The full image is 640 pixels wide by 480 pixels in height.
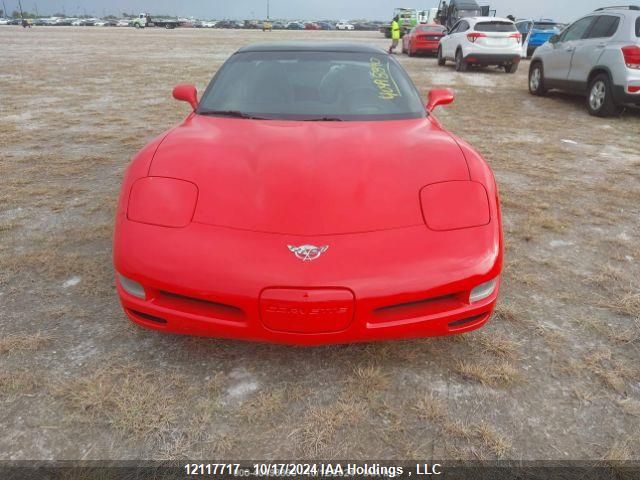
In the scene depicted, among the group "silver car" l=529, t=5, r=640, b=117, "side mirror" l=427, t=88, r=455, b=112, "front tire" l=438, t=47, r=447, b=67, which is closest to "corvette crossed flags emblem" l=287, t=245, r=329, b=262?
"side mirror" l=427, t=88, r=455, b=112

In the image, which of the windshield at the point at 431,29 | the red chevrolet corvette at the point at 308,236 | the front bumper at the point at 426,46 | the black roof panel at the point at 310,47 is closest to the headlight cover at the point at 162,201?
the red chevrolet corvette at the point at 308,236

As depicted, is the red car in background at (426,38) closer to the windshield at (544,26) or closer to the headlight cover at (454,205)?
the windshield at (544,26)

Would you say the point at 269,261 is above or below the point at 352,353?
above

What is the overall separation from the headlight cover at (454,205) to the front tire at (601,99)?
6764 millimetres

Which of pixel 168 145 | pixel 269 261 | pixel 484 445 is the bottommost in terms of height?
pixel 484 445

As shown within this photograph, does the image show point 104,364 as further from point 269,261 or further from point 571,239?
point 571,239

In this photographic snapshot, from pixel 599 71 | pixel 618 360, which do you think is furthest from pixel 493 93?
pixel 618 360

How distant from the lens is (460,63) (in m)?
13.6

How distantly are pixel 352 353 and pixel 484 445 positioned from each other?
2.27ft

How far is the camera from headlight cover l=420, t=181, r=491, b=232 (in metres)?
2.03

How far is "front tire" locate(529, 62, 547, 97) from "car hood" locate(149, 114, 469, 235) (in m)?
8.28

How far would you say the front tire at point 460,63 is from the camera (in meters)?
13.4

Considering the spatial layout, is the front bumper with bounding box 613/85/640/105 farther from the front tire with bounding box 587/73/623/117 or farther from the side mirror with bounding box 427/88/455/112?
the side mirror with bounding box 427/88/455/112

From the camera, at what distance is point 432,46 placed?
1833cm
